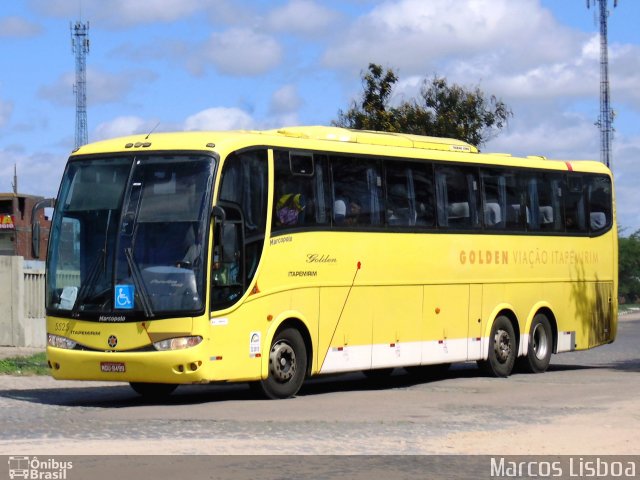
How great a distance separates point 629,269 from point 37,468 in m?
80.4

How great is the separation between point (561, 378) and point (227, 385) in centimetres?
582

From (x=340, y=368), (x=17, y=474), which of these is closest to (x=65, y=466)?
(x=17, y=474)

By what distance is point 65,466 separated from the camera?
11.2 meters

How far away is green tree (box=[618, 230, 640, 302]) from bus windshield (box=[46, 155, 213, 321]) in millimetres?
73095

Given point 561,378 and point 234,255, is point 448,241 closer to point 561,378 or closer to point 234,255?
point 561,378

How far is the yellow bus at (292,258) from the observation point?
1702 cm

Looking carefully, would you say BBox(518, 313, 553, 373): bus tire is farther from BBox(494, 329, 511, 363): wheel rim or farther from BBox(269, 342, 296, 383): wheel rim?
BBox(269, 342, 296, 383): wheel rim

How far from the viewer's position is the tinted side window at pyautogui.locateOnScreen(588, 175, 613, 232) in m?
26.5

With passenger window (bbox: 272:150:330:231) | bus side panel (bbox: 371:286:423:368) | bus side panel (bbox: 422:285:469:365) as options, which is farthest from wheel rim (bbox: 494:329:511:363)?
passenger window (bbox: 272:150:330:231)

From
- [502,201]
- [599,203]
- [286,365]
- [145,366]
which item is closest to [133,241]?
[145,366]

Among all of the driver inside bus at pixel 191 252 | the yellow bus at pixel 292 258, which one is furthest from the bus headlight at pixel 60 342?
the driver inside bus at pixel 191 252

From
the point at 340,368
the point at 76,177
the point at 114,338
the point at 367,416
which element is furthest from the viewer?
the point at 340,368

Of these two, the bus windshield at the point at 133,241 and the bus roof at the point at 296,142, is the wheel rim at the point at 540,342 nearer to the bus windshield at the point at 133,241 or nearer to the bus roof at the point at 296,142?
the bus roof at the point at 296,142

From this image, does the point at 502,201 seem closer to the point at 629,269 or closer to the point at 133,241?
the point at 133,241
